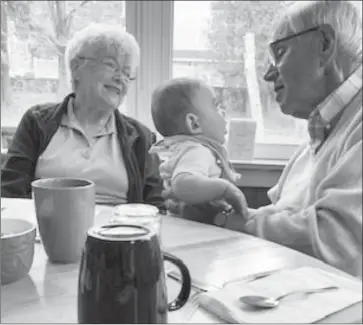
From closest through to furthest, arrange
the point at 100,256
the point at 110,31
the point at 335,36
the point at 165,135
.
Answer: the point at 100,256 → the point at 335,36 → the point at 165,135 → the point at 110,31

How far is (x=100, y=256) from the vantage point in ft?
1.81

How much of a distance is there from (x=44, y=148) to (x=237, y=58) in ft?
3.59

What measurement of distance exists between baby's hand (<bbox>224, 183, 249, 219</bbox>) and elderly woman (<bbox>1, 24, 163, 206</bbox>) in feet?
2.00

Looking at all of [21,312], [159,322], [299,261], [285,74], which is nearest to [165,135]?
[285,74]

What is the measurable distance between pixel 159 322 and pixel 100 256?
112mm

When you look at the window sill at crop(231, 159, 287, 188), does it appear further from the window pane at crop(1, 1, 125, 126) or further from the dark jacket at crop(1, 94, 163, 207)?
the window pane at crop(1, 1, 125, 126)

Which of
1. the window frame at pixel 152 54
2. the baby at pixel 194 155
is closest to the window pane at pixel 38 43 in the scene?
the window frame at pixel 152 54

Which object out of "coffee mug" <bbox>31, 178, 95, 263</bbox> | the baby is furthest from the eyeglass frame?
"coffee mug" <bbox>31, 178, 95, 263</bbox>

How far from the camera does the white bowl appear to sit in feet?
2.61

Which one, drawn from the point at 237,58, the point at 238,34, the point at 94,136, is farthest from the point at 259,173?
the point at 94,136

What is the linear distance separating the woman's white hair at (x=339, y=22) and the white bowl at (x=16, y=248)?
3.30 feet

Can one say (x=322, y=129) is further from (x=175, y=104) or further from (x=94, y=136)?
(x=94, y=136)

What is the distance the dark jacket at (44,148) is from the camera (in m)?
1.98

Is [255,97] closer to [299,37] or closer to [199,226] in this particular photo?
[299,37]
